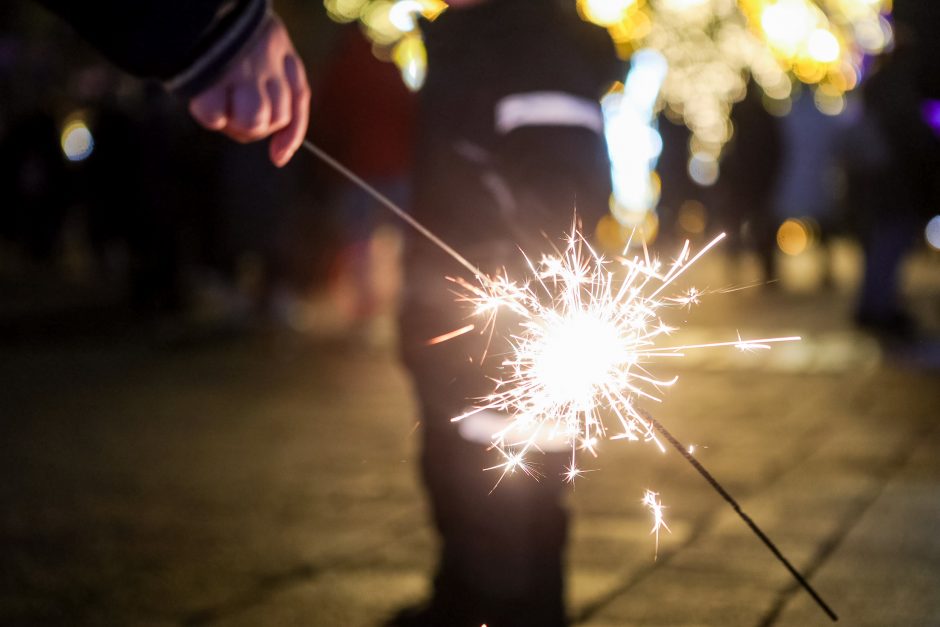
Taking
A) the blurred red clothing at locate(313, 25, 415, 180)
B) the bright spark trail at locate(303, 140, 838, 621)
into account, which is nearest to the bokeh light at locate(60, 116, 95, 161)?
the blurred red clothing at locate(313, 25, 415, 180)

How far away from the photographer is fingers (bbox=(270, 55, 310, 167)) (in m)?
2.41

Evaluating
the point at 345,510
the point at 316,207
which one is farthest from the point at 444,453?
the point at 316,207

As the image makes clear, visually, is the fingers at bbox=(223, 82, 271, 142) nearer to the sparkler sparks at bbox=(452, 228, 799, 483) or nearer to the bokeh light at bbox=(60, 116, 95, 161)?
the sparkler sparks at bbox=(452, 228, 799, 483)

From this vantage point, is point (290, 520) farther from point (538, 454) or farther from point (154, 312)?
point (154, 312)

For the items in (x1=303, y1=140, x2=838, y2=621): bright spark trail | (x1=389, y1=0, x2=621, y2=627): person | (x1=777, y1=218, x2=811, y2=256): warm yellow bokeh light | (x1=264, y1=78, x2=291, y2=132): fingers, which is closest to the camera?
(x1=264, y1=78, x2=291, y2=132): fingers

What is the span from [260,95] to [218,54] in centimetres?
10

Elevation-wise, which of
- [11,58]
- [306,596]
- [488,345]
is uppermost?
[11,58]

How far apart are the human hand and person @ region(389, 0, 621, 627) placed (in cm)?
64

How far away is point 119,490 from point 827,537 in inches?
95.9

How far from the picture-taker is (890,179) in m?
8.85

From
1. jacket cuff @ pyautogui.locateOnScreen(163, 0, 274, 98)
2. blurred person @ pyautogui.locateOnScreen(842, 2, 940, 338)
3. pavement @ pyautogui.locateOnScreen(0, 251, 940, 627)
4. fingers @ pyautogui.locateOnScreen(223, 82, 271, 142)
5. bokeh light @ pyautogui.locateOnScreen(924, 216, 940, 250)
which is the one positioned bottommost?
pavement @ pyautogui.locateOnScreen(0, 251, 940, 627)

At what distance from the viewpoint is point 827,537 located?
391 centimetres

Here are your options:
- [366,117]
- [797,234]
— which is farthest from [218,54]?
[797,234]

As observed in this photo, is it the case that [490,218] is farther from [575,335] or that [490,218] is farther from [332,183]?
[332,183]
